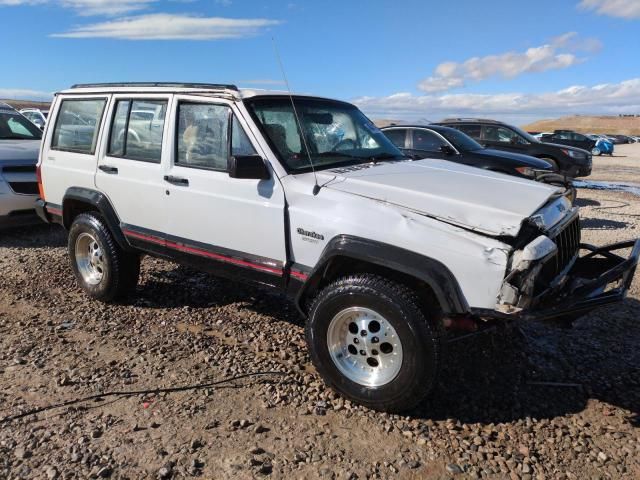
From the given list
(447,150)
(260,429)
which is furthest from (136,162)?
(447,150)

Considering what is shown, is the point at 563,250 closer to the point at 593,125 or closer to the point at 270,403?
the point at 270,403

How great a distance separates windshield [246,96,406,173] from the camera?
3838 millimetres

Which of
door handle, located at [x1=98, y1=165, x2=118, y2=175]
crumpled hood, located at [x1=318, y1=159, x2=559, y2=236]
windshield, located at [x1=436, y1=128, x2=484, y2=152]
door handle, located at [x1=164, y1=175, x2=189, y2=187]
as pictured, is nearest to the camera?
crumpled hood, located at [x1=318, y1=159, x2=559, y2=236]

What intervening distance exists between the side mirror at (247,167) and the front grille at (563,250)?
1.96m

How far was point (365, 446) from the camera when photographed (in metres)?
3.04

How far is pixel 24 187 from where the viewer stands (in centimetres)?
751

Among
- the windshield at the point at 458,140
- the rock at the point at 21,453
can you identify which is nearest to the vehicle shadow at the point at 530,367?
the rock at the point at 21,453

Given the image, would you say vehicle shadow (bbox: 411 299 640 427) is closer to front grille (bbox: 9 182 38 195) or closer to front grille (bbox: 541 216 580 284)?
front grille (bbox: 541 216 580 284)

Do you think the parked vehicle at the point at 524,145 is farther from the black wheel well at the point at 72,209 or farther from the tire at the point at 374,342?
the tire at the point at 374,342

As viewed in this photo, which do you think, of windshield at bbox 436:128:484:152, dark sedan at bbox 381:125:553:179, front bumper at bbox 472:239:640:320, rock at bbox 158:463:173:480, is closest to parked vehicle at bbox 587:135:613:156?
dark sedan at bbox 381:125:553:179

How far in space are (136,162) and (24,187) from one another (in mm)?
4051

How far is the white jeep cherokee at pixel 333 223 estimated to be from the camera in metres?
2.99

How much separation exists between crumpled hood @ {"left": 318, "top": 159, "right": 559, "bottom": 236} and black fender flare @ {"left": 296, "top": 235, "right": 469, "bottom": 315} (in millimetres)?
290

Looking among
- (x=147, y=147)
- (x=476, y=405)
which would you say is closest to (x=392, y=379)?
(x=476, y=405)
